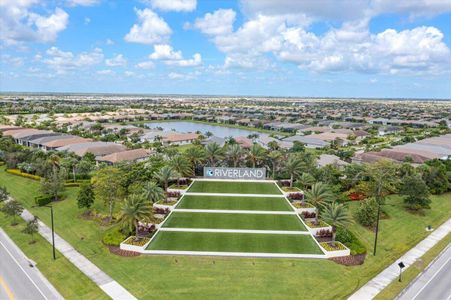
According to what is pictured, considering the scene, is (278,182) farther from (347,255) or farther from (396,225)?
(347,255)

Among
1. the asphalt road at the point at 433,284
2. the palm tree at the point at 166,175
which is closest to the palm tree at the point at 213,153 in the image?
the palm tree at the point at 166,175

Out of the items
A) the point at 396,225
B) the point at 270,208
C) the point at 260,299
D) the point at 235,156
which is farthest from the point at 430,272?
the point at 235,156

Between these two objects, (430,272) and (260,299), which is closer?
(260,299)

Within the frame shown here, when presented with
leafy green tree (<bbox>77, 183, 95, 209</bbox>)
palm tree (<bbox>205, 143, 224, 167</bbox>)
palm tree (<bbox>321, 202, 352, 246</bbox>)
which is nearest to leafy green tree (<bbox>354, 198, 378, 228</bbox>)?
palm tree (<bbox>321, 202, 352, 246</bbox>)

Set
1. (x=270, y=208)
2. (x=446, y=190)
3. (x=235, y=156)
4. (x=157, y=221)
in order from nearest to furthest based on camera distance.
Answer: (x=157, y=221) → (x=270, y=208) → (x=446, y=190) → (x=235, y=156)

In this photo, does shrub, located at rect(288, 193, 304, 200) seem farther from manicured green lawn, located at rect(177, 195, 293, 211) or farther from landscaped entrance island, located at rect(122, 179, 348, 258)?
manicured green lawn, located at rect(177, 195, 293, 211)

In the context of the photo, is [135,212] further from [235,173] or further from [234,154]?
[234,154]
